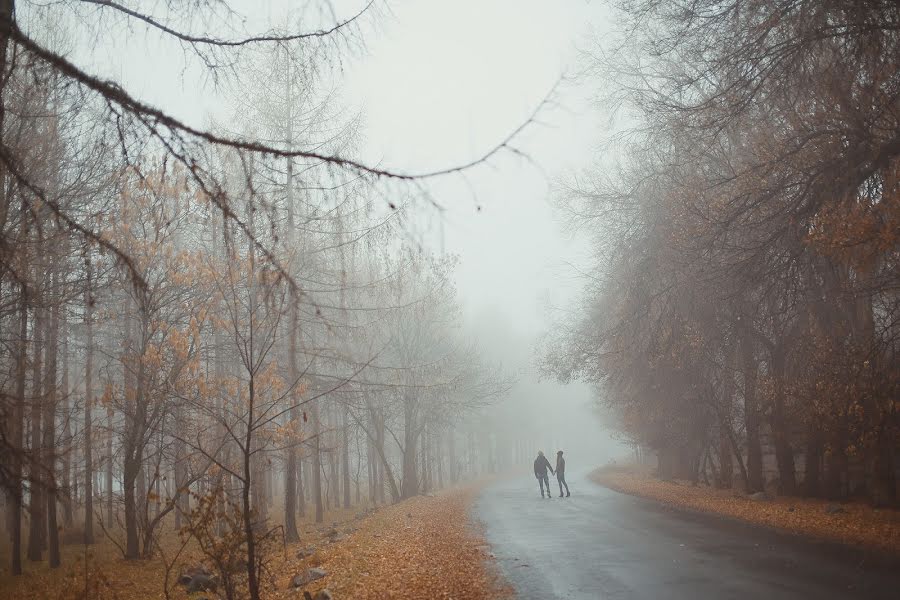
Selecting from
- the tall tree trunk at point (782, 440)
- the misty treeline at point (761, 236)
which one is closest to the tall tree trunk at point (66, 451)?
the misty treeline at point (761, 236)

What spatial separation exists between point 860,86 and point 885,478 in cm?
838

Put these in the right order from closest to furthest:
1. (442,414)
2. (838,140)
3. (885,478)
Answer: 1. (838,140)
2. (885,478)
3. (442,414)

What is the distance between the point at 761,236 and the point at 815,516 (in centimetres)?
564

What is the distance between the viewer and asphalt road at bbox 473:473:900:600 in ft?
20.8

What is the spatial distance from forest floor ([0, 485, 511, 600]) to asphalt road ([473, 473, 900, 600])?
60 cm

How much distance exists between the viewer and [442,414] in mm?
25984

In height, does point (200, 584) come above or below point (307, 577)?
below

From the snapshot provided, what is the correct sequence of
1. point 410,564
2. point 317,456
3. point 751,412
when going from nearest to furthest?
1. point 410,564
2. point 751,412
3. point 317,456

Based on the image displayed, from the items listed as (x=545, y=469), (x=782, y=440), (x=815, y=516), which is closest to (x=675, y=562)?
(x=815, y=516)

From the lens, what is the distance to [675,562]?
25.9 ft

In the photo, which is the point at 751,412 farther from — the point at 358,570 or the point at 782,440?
the point at 358,570

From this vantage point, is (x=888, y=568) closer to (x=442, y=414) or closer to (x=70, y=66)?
(x=70, y=66)

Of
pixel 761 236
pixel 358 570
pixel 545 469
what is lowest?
pixel 545 469

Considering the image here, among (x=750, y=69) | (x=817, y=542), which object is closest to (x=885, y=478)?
(x=817, y=542)
